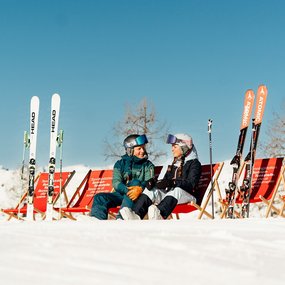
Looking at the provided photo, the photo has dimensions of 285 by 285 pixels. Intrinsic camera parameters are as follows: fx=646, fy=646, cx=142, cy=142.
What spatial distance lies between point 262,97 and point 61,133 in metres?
3.05

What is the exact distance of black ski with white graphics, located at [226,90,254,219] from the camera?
9038 mm

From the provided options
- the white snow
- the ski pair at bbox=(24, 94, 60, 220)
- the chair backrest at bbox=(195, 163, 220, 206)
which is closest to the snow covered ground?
the white snow

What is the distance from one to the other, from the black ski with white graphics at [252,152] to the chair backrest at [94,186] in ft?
7.23

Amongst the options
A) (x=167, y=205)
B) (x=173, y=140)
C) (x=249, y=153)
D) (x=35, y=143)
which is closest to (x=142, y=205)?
(x=167, y=205)

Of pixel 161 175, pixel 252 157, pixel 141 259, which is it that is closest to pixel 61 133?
pixel 161 175

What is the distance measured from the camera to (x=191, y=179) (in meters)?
7.77

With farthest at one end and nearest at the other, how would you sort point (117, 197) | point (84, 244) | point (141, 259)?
point (117, 197) → point (84, 244) → point (141, 259)

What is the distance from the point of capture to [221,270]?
2521mm

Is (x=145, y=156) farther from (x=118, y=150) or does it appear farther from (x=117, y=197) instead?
(x=118, y=150)

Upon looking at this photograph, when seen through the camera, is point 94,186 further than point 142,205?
Yes

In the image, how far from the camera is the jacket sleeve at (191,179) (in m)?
7.68

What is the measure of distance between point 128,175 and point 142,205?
0.72 meters

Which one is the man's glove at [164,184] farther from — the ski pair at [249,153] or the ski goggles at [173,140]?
the ski pair at [249,153]

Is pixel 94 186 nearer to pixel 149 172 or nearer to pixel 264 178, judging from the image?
pixel 149 172
